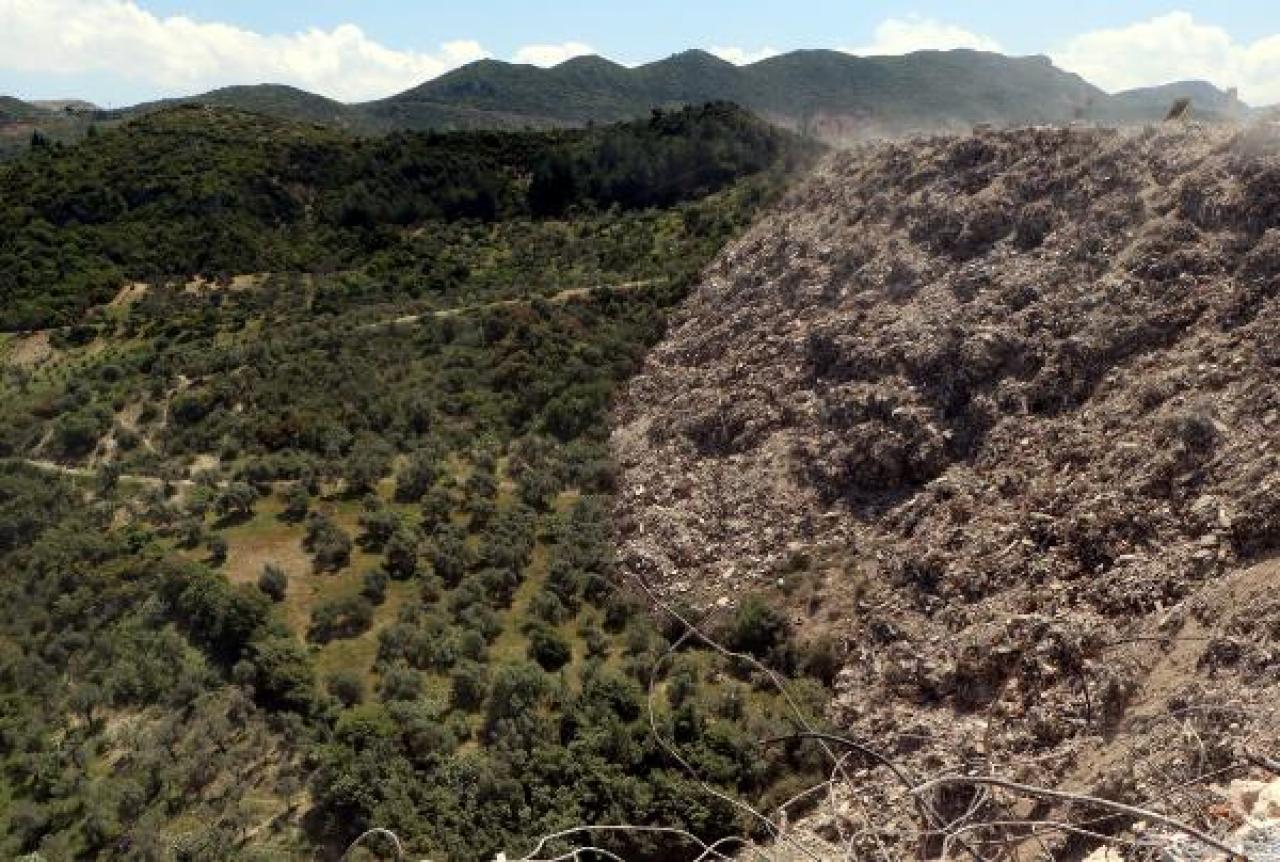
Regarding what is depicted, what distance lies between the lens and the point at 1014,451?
19.2m

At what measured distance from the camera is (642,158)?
59.4m

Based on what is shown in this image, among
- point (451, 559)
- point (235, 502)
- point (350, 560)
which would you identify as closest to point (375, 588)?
point (451, 559)

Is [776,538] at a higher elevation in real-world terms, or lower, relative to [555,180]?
lower

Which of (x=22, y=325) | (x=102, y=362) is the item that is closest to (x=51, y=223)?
(x=22, y=325)

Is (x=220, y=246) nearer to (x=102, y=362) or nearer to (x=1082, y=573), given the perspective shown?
(x=102, y=362)

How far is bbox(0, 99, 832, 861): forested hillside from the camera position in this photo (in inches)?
635

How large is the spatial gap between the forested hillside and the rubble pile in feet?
6.84

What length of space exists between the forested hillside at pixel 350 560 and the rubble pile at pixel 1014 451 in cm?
208

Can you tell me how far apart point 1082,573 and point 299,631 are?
54.8 feet

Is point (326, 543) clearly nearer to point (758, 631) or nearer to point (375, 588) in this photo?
point (375, 588)

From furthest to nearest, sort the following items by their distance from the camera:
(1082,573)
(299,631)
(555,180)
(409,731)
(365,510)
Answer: (555,180) < (365,510) < (299,631) < (409,731) < (1082,573)

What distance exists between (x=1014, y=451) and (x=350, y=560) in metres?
16.5

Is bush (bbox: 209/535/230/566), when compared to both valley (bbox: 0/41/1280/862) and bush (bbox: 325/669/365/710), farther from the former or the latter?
bush (bbox: 325/669/365/710)

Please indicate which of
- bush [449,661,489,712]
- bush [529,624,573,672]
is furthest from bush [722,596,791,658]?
bush [449,661,489,712]
